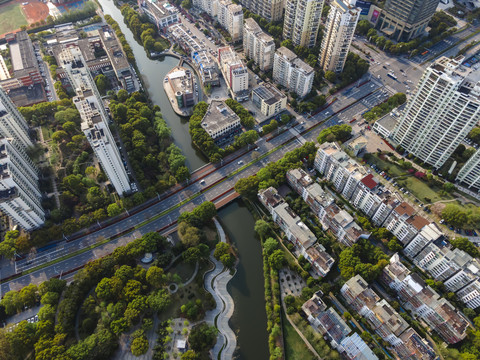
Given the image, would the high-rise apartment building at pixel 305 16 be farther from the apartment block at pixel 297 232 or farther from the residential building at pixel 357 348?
the residential building at pixel 357 348

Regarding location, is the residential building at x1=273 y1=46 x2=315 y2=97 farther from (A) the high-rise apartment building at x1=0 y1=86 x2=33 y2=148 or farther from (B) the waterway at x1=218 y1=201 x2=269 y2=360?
(A) the high-rise apartment building at x1=0 y1=86 x2=33 y2=148

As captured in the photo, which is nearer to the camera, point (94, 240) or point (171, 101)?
point (94, 240)

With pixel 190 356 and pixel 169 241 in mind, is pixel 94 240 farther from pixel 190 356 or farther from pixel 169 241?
pixel 190 356

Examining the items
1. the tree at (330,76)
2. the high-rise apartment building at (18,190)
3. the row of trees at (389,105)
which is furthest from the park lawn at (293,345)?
the tree at (330,76)

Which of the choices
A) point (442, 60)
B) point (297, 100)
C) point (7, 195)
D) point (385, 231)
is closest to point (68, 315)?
point (7, 195)

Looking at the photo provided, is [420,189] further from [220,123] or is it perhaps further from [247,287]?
[220,123]

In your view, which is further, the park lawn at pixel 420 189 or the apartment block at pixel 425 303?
the park lawn at pixel 420 189
